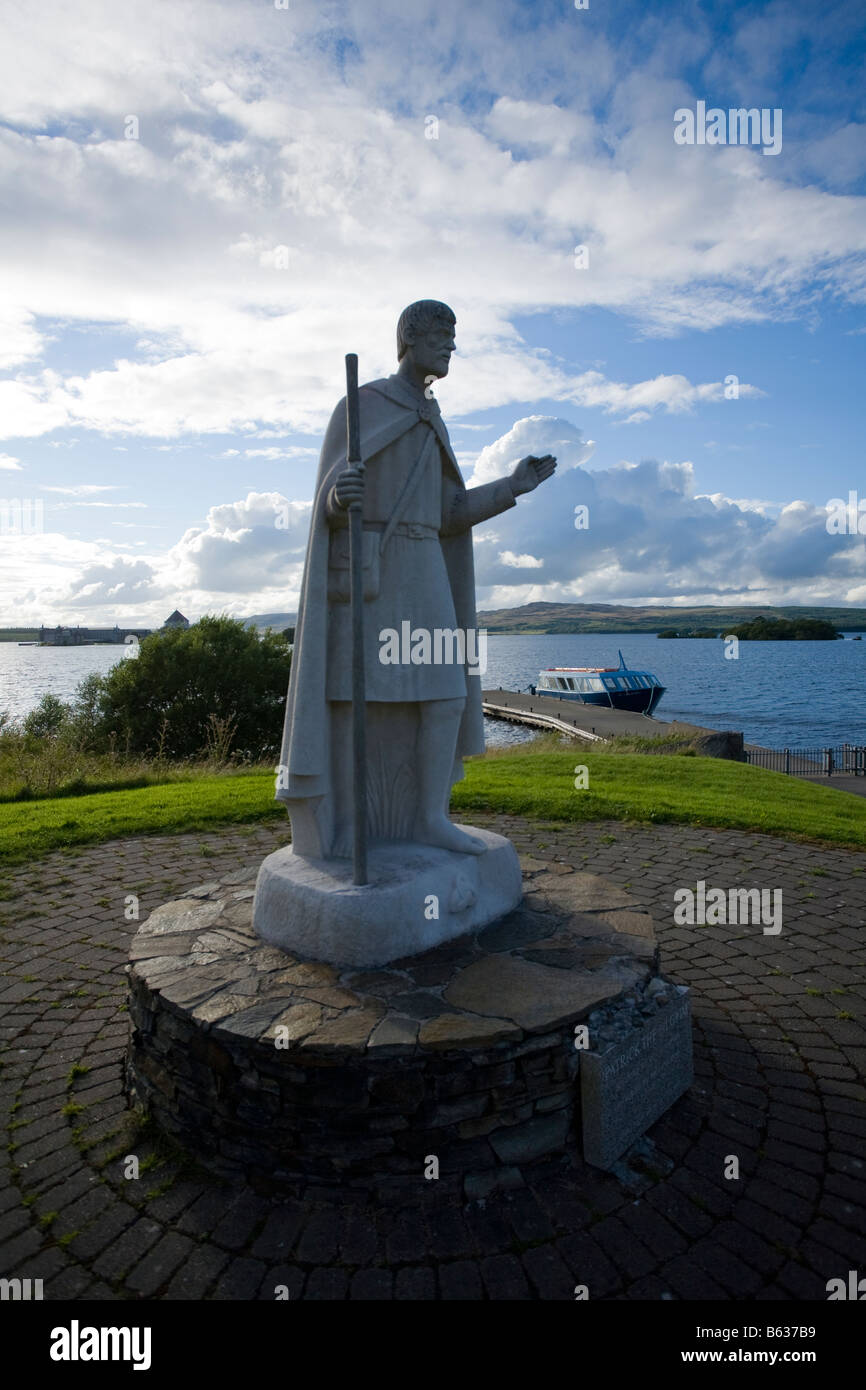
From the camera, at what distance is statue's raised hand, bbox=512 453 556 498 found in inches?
174

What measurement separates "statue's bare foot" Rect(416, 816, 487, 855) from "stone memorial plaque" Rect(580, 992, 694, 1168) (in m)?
1.32

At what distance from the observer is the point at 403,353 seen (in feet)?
14.6

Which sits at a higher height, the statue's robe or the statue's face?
the statue's face

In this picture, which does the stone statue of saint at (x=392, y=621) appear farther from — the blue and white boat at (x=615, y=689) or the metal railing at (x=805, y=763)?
the blue and white boat at (x=615, y=689)

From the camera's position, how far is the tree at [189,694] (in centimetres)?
2373

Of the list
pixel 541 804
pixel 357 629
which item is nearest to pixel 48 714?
pixel 541 804

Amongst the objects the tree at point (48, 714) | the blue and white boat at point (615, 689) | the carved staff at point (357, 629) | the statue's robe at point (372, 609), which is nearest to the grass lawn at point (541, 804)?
the statue's robe at point (372, 609)

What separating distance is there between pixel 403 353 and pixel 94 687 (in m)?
22.6

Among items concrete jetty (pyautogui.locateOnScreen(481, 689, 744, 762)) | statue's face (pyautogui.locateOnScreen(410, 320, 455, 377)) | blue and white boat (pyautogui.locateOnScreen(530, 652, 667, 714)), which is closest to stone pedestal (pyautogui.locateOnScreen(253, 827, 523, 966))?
statue's face (pyautogui.locateOnScreen(410, 320, 455, 377))

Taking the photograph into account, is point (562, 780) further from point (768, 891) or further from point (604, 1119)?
point (604, 1119)

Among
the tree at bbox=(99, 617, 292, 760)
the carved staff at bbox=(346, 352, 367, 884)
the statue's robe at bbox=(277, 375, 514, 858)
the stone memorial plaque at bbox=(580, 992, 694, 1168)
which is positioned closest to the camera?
the stone memorial plaque at bbox=(580, 992, 694, 1168)

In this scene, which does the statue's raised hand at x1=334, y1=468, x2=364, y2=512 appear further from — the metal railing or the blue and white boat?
the blue and white boat

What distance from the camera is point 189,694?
2408 centimetres
